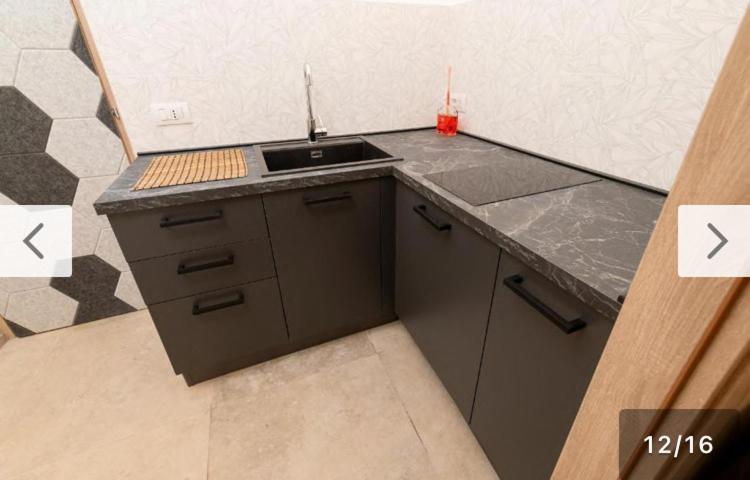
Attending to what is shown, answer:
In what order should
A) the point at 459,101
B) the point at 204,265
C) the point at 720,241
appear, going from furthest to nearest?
the point at 459,101 < the point at 204,265 < the point at 720,241

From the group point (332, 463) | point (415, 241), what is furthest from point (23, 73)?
point (332, 463)

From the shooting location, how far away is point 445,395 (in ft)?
4.71

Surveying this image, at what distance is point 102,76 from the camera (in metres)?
1.39

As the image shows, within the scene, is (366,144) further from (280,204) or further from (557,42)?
(557,42)

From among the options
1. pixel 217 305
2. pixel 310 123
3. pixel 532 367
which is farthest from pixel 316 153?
pixel 532 367

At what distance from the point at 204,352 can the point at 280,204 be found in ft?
2.34

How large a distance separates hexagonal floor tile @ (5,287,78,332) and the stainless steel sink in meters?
1.28

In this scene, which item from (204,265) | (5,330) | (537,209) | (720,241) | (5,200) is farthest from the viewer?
(5,330)

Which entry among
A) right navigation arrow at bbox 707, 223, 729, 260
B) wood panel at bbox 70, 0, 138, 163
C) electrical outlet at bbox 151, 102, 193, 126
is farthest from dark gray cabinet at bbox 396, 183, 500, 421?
wood panel at bbox 70, 0, 138, 163

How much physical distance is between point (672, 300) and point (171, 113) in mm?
1757

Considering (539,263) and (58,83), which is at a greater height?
(58,83)

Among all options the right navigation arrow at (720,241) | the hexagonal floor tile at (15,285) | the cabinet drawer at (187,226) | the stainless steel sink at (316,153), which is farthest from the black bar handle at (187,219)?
the right navigation arrow at (720,241)

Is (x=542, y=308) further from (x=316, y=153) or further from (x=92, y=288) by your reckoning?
(x=92, y=288)

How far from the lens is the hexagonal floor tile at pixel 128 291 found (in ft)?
5.91
